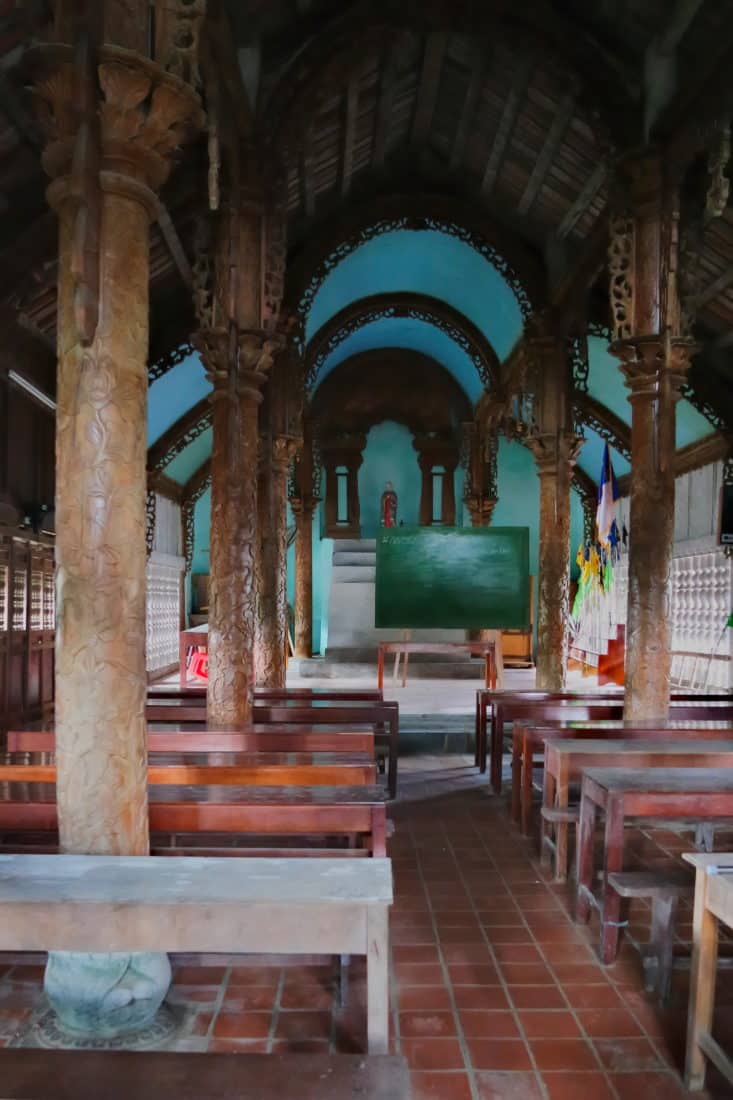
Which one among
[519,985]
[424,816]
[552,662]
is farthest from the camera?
[552,662]

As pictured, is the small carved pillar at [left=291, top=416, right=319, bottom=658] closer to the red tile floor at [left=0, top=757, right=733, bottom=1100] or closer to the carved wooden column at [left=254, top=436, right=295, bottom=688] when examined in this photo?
the carved wooden column at [left=254, top=436, right=295, bottom=688]

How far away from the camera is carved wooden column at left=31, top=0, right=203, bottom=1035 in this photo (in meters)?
3.08

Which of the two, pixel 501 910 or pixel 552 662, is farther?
pixel 552 662

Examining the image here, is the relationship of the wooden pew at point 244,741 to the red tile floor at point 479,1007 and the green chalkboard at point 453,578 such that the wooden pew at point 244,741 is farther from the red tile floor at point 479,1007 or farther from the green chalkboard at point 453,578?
the green chalkboard at point 453,578

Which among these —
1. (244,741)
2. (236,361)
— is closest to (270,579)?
(236,361)

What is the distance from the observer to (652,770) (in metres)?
4.35

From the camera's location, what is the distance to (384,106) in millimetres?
8836

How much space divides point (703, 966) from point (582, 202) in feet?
26.9

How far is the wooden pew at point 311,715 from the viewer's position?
6438 millimetres

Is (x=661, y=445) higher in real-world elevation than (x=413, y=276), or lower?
lower

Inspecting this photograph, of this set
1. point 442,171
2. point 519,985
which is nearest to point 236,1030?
point 519,985

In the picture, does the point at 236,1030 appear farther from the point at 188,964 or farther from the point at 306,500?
the point at 306,500

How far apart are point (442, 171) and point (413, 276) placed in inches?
121

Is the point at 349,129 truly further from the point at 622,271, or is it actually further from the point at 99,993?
the point at 99,993
